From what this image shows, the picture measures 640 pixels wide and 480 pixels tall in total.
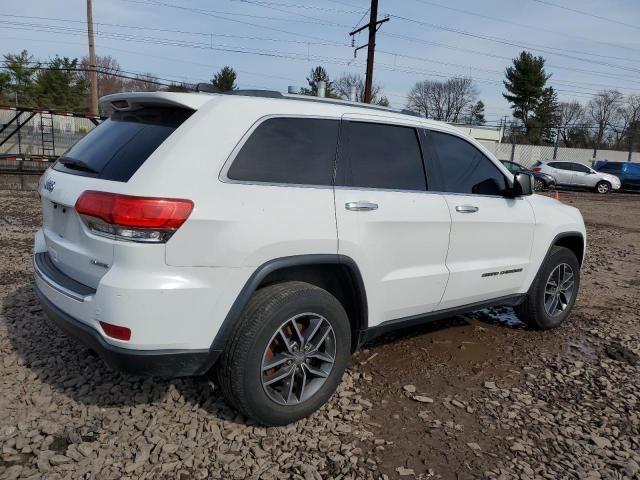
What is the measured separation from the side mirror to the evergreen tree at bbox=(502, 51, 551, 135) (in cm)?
6201

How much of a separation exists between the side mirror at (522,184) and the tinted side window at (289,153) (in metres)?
1.73

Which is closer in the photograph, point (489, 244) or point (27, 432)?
point (27, 432)

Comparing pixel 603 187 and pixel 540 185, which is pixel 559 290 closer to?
pixel 540 185

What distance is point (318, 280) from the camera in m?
3.08

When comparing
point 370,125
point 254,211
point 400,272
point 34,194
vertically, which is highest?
point 370,125

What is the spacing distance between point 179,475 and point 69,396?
111cm

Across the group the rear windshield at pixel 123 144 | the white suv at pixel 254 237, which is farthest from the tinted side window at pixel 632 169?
the rear windshield at pixel 123 144

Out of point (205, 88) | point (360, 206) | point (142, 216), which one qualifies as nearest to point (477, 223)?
point (360, 206)

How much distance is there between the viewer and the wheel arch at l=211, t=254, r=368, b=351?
102 inches

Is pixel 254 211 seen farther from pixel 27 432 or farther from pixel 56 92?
pixel 56 92

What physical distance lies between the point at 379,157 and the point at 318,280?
0.90 m

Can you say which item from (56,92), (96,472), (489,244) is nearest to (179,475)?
(96,472)

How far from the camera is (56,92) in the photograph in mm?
44688

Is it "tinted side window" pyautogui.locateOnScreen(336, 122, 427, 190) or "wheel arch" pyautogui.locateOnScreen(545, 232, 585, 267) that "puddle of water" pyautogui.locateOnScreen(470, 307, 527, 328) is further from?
"tinted side window" pyautogui.locateOnScreen(336, 122, 427, 190)
